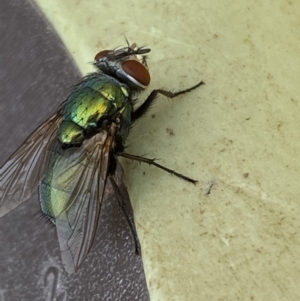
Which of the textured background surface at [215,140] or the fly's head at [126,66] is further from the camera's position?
the fly's head at [126,66]

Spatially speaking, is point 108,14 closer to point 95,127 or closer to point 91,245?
point 95,127

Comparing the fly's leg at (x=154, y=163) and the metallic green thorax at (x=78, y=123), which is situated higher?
the metallic green thorax at (x=78, y=123)

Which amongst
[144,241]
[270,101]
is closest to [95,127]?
[144,241]

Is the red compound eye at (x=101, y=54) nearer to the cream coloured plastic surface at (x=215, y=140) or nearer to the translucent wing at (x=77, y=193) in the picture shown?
the cream coloured plastic surface at (x=215, y=140)

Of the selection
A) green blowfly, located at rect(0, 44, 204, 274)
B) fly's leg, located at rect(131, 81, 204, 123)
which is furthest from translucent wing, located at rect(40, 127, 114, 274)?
fly's leg, located at rect(131, 81, 204, 123)

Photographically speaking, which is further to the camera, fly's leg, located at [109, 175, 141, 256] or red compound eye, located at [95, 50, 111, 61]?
red compound eye, located at [95, 50, 111, 61]

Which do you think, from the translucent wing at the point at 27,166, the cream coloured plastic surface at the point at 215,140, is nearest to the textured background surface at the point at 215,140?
the cream coloured plastic surface at the point at 215,140

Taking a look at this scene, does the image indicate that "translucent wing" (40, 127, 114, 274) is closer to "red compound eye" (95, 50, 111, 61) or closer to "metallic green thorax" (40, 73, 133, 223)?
"metallic green thorax" (40, 73, 133, 223)

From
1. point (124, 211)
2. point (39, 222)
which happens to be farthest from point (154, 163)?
point (39, 222)
